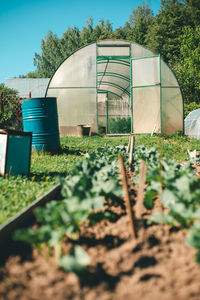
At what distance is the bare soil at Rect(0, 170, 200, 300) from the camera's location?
4.03 feet

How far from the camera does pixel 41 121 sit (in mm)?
5879

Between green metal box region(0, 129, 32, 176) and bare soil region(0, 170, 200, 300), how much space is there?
2102 millimetres

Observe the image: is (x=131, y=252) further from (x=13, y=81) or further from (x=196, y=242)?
(x=13, y=81)

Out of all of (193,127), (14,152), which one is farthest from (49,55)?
(14,152)

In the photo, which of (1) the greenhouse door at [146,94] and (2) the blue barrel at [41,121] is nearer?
(2) the blue barrel at [41,121]

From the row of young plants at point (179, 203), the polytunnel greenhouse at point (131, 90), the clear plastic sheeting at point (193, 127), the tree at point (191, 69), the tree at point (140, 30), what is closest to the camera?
the row of young plants at point (179, 203)

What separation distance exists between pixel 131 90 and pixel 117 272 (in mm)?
10261

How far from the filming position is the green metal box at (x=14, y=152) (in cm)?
356

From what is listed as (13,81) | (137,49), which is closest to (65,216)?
(137,49)

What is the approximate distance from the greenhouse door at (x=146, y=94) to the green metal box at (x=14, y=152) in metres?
7.41

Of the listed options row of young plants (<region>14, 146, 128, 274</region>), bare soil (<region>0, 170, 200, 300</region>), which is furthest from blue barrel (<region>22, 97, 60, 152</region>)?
bare soil (<region>0, 170, 200, 300</region>)

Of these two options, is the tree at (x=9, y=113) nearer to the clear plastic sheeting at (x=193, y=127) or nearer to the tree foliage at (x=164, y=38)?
the clear plastic sheeting at (x=193, y=127)

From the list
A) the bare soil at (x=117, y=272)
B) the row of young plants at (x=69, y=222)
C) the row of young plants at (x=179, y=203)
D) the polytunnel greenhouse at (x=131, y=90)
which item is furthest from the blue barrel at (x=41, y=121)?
the polytunnel greenhouse at (x=131, y=90)

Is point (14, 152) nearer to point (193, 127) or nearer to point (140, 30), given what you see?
point (193, 127)
